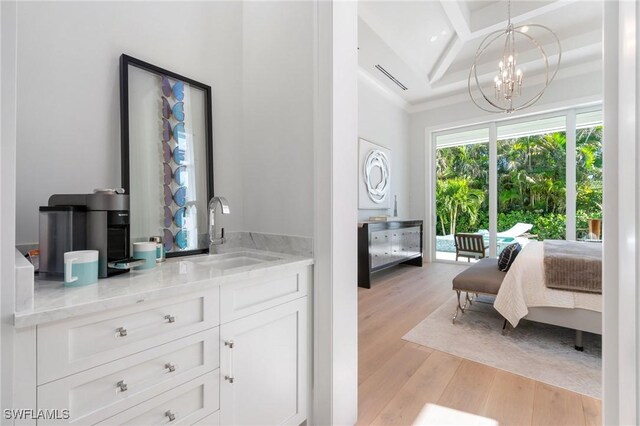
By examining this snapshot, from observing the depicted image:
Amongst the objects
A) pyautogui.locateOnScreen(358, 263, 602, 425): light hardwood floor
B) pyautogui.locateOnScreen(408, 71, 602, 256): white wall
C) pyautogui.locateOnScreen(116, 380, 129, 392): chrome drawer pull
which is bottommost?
pyautogui.locateOnScreen(358, 263, 602, 425): light hardwood floor

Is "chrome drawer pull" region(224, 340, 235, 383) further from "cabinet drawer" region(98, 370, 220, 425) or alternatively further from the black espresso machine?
the black espresso machine

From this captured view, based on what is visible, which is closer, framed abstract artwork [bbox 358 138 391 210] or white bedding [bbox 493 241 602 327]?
white bedding [bbox 493 241 602 327]

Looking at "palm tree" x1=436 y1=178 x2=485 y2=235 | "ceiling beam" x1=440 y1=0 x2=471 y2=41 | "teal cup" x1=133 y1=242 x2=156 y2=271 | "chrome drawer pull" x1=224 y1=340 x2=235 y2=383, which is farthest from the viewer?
"palm tree" x1=436 y1=178 x2=485 y2=235

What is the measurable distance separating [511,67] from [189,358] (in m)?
3.58

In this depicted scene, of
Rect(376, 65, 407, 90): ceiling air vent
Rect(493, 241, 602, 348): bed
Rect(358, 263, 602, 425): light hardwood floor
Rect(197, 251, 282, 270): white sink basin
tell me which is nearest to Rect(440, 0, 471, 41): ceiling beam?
Rect(376, 65, 407, 90): ceiling air vent

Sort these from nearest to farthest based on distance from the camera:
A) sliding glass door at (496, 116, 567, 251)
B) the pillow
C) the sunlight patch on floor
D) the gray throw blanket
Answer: the sunlight patch on floor → the gray throw blanket → the pillow → sliding glass door at (496, 116, 567, 251)

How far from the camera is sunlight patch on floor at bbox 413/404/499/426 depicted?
1.50 metres

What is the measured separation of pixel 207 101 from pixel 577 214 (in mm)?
5437

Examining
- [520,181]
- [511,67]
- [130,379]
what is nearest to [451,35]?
[511,67]

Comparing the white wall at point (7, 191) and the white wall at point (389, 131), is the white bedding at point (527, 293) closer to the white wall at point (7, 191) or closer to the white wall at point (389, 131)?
the white wall at point (389, 131)

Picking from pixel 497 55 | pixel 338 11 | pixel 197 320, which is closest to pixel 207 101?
pixel 338 11

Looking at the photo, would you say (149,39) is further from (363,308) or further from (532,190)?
(532,190)

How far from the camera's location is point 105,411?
0.82 metres

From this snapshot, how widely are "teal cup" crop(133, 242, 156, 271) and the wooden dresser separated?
2853 mm
